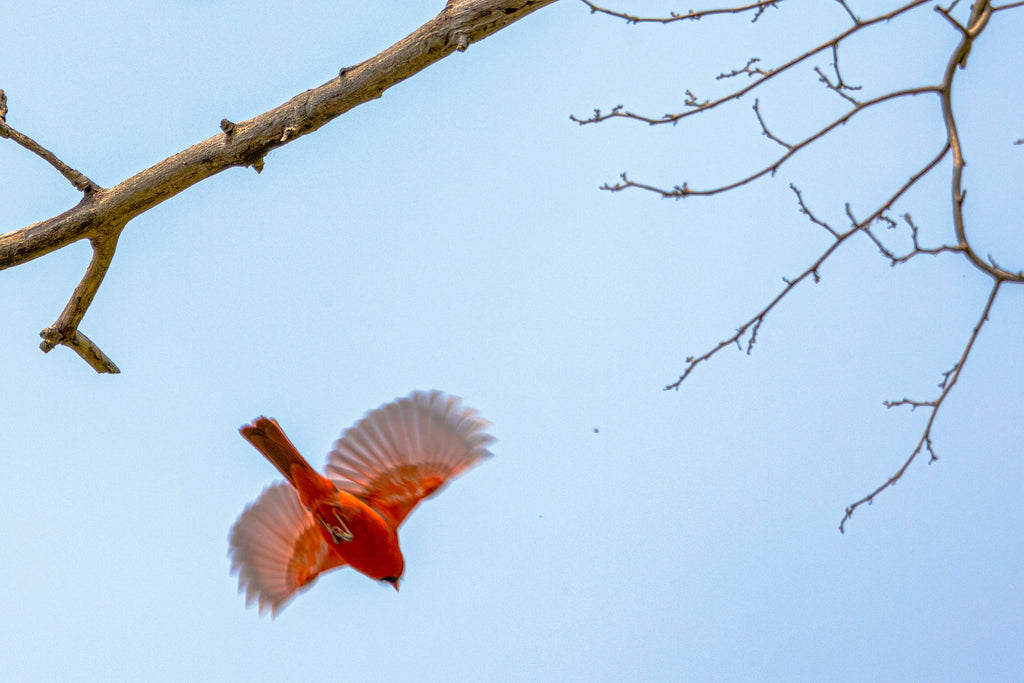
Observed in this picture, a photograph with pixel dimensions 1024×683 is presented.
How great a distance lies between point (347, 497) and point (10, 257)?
5.91 feet

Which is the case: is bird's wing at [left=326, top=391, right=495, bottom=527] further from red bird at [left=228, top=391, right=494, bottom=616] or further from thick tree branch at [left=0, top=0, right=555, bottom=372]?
thick tree branch at [left=0, top=0, right=555, bottom=372]

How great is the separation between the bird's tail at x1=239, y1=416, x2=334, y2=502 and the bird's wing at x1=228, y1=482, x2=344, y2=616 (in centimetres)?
71

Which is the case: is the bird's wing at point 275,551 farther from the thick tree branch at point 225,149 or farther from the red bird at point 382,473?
the thick tree branch at point 225,149

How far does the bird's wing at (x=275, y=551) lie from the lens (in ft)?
16.3

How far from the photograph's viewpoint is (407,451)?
451 centimetres

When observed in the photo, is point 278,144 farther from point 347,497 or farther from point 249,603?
point 249,603

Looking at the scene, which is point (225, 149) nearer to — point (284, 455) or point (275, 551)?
point (284, 455)

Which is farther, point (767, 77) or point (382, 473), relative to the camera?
point (382, 473)

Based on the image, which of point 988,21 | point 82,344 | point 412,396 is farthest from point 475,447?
point 988,21

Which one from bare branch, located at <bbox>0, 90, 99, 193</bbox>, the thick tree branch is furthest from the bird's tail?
bare branch, located at <bbox>0, 90, 99, 193</bbox>

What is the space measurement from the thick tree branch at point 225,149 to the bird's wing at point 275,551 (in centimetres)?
174

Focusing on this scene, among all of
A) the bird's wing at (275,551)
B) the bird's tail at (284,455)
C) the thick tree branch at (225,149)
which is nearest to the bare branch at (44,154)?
the thick tree branch at (225,149)

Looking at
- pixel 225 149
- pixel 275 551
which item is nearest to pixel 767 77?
pixel 225 149

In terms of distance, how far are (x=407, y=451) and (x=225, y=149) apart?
1.87 meters
